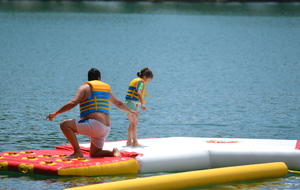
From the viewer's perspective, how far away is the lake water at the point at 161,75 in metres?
15.2

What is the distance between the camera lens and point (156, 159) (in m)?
10.7

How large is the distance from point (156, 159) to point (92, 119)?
1.22 m

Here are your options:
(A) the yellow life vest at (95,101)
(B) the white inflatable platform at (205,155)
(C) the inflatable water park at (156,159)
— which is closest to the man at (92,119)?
(A) the yellow life vest at (95,101)

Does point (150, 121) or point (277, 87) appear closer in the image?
point (150, 121)

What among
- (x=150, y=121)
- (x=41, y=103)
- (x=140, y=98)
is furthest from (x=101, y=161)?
(x=41, y=103)

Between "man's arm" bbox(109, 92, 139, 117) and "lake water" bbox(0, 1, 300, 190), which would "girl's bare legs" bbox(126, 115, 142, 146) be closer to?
"man's arm" bbox(109, 92, 139, 117)

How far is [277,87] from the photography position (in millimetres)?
23047

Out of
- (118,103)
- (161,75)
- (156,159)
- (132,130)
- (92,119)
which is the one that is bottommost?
(156,159)

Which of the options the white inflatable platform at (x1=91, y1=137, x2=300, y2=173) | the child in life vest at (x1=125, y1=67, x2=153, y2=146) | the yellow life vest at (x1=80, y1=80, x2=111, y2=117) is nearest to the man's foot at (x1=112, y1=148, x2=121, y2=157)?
the white inflatable platform at (x1=91, y1=137, x2=300, y2=173)

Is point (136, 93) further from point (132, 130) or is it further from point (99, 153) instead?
point (99, 153)

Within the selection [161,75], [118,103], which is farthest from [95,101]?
[161,75]

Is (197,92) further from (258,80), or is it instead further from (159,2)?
(159,2)

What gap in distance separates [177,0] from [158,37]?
44961 millimetres

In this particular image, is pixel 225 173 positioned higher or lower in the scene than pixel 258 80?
lower
